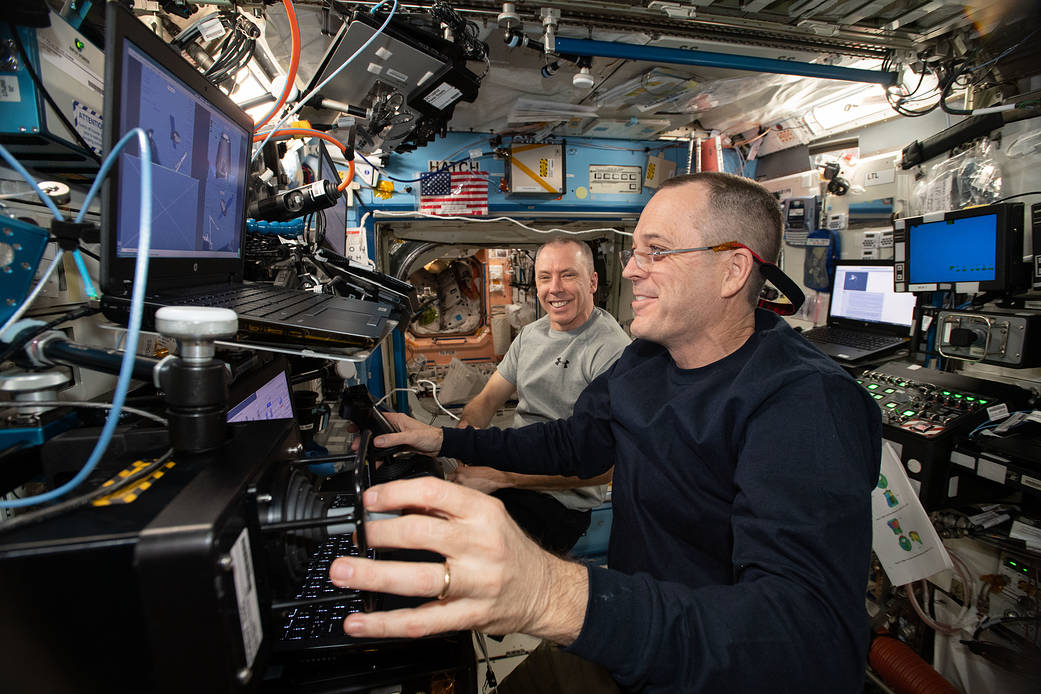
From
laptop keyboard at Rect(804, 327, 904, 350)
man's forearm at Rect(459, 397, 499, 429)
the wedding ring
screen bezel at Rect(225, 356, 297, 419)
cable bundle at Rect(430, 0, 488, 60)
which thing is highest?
cable bundle at Rect(430, 0, 488, 60)

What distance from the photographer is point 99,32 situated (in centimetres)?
109

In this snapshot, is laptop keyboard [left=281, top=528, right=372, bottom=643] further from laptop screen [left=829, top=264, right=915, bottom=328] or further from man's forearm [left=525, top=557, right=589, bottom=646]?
laptop screen [left=829, top=264, right=915, bottom=328]

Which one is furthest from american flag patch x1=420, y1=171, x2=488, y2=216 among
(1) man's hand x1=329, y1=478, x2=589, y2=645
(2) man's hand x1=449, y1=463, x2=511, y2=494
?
(1) man's hand x1=329, y1=478, x2=589, y2=645

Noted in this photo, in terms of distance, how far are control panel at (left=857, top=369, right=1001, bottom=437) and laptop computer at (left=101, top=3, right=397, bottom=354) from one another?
242 centimetres

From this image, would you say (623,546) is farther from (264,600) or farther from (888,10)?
(888,10)

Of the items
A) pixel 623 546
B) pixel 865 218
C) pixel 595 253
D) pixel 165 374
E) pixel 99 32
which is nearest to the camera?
pixel 165 374

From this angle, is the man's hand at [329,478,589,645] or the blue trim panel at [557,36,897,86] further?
the blue trim panel at [557,36,897,86]

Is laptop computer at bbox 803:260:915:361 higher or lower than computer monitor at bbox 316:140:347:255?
lower

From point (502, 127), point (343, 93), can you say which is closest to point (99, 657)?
point (343, 93)

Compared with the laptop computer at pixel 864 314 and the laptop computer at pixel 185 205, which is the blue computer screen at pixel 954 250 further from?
the laptop computer at pixel 185 205

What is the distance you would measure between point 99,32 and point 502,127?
2.55m

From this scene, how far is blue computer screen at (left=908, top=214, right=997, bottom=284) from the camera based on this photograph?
6.74 ft

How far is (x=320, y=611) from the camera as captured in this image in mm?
763

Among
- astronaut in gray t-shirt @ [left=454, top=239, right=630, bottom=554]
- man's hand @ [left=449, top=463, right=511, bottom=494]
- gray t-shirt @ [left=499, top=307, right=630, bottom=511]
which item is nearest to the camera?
man's hand @ [left=449, top=463, right=511, bottom=494]
